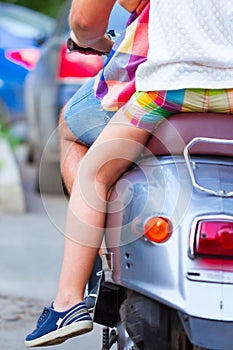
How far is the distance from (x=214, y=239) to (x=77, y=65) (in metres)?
6.16

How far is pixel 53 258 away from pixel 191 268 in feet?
13.5

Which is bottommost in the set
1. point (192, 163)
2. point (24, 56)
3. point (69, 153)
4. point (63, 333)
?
point (63, 333)

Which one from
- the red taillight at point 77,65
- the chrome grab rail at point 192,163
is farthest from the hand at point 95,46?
the red taillight at point 77,65

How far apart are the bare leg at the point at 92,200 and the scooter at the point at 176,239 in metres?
0.04

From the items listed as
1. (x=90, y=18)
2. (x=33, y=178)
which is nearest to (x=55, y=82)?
(x=33, y=178)

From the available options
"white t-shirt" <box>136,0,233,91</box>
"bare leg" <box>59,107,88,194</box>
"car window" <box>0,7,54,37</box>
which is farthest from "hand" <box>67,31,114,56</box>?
"car window" <box>0,7,54,37</box>

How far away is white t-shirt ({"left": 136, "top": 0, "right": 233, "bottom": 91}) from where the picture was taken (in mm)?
3240

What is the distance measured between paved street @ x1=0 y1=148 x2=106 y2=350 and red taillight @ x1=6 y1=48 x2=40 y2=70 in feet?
17.0

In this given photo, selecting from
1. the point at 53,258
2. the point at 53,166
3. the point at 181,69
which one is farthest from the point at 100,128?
the point at 53,166

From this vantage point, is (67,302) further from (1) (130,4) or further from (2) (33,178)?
(2) (33,178)

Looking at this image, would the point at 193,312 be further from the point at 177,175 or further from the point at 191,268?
the point at 177,175

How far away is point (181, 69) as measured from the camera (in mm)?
3262

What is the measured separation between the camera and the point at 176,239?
3131 mm

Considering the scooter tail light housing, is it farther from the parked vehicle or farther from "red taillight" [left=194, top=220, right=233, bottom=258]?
the parked vehicle
